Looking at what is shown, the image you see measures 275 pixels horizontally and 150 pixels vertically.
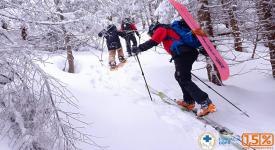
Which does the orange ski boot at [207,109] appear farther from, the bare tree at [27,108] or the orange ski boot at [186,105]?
the bare tree at [27,108]

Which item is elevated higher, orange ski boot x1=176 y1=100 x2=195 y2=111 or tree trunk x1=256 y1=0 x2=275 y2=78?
tree trunk x1=256 y1=0 x2=275 y2=78

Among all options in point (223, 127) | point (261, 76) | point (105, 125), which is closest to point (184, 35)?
point (223, 127)

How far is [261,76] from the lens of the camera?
10039mm

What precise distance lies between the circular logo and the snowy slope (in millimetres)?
101

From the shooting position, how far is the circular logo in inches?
197

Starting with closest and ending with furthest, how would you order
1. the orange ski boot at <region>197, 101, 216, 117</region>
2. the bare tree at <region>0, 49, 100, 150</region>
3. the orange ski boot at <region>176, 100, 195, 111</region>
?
the bare tree at <region>0, 49, 100, 150</region> → the orange ski boot at <region>197, 101, 216, 117</region> → the orange ski boot at <region>176, 100, 195, 111</region>

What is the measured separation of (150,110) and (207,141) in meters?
1.50

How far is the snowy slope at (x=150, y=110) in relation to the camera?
205 inches

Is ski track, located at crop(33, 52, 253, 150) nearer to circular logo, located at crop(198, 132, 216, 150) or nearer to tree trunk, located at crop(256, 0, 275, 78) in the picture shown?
circular logo, located at crop(198, 132, 216, 150)

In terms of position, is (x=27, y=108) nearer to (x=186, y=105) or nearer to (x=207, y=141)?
(x=207, y=141)
